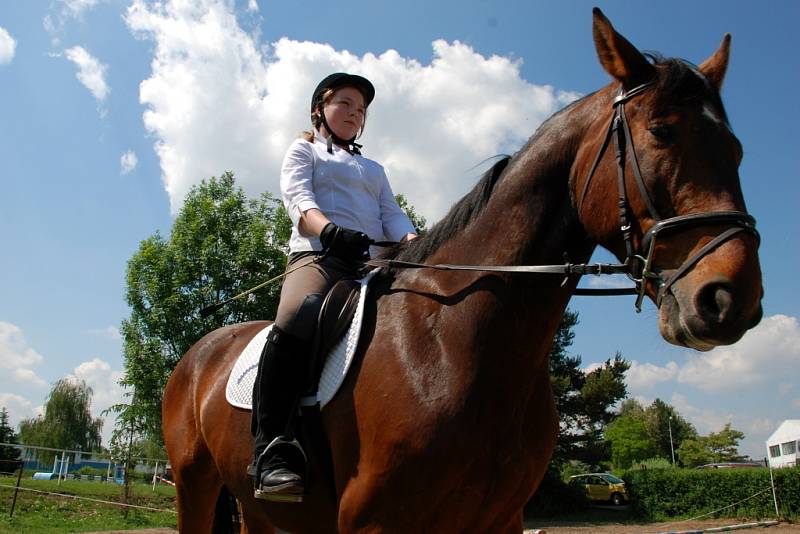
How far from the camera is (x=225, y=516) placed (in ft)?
17.5

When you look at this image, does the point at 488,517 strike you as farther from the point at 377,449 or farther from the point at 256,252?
the point at 256,252

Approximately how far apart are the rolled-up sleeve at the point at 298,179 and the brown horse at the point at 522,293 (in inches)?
29.0

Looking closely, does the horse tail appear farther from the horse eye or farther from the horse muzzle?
the horse eye

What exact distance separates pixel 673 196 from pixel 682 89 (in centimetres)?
51

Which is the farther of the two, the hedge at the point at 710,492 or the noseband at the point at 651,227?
the hedge at the point at 710,492

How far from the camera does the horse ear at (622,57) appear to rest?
2.70 m

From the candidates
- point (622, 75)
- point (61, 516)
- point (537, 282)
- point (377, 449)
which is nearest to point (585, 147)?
point (622, 75)

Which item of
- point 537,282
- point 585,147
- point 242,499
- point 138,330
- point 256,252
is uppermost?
A: point 256,252

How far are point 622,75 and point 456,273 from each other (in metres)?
A: 1.19

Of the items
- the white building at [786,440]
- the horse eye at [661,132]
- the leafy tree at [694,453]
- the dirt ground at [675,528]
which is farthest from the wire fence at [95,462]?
the leafy tree at [694,453]

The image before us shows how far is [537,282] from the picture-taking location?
A: 9.34ft

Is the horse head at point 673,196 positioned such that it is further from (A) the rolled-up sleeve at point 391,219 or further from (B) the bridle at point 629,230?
(A) the rolled-up sleeve at point 391,219

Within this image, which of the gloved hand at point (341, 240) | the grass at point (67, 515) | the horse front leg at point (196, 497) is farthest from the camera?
the grass at point (67, 515)

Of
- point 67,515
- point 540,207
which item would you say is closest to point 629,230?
point 540,207
